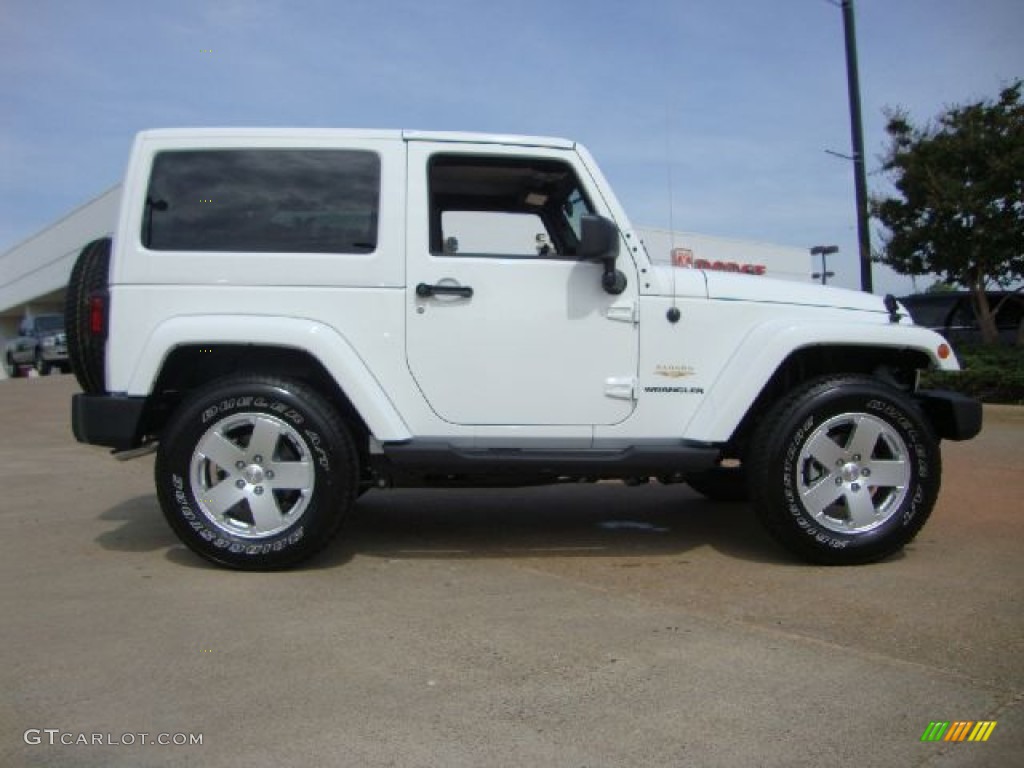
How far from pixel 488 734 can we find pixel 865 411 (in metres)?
2.64

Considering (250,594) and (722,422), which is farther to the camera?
(722,422)

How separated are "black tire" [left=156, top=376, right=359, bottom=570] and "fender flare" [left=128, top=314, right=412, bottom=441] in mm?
189

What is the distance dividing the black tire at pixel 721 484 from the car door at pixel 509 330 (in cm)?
109

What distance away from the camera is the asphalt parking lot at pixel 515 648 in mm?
2609

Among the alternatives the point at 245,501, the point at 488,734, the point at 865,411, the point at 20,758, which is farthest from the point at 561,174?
the point at 20,758

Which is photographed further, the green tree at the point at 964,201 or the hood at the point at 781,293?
the green tree at the point at 964,201

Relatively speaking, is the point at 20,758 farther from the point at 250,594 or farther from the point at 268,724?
the point at 250,594

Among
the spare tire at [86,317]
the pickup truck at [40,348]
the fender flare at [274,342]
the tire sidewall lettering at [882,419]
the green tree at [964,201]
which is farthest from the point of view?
the pickup truck at [40,348]

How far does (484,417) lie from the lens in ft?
14.3

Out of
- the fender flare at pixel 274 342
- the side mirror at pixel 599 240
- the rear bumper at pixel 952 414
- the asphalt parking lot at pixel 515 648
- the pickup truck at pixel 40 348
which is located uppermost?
the pickup truck at pixel 40 348

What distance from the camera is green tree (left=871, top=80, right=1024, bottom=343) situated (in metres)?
12.0

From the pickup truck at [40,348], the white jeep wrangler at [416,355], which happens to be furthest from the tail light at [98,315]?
the pickup truck at [40,348]

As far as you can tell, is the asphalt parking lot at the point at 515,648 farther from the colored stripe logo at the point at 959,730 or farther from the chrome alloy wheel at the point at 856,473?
the chrome alloy wheel at the point at 856,473

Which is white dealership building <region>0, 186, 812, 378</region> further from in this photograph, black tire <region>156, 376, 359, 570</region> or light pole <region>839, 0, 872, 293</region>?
black tire <region>156, 376, 359, 570</region>
